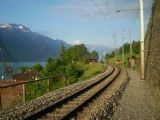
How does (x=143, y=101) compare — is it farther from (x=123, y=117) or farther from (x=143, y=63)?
(x=143, y=63)

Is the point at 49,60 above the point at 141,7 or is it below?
below

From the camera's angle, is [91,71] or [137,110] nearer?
[137,110]

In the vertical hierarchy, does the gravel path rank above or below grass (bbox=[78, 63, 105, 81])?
above

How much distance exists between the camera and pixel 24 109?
1502 centimetres

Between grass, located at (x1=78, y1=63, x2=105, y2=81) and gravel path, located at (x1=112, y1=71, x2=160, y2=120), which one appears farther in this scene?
grass, located at (x1=78, y1=63, x2=105, y2=81)

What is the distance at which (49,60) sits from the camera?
84.2 metres

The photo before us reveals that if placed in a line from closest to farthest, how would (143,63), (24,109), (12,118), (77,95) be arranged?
(12,118)
(24,109)
(77,95)
(143,63)

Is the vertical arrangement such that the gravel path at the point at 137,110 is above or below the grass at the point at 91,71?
above

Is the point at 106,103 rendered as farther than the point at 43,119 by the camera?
Yes

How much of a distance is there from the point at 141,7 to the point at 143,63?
230 inches

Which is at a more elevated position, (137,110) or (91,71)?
(137,110)

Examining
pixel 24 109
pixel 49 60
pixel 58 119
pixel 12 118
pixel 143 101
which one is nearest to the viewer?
pixel 58 119

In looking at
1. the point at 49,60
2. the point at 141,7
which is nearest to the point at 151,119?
the point at 141,7

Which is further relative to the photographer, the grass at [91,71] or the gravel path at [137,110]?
the grass at [91,71]
